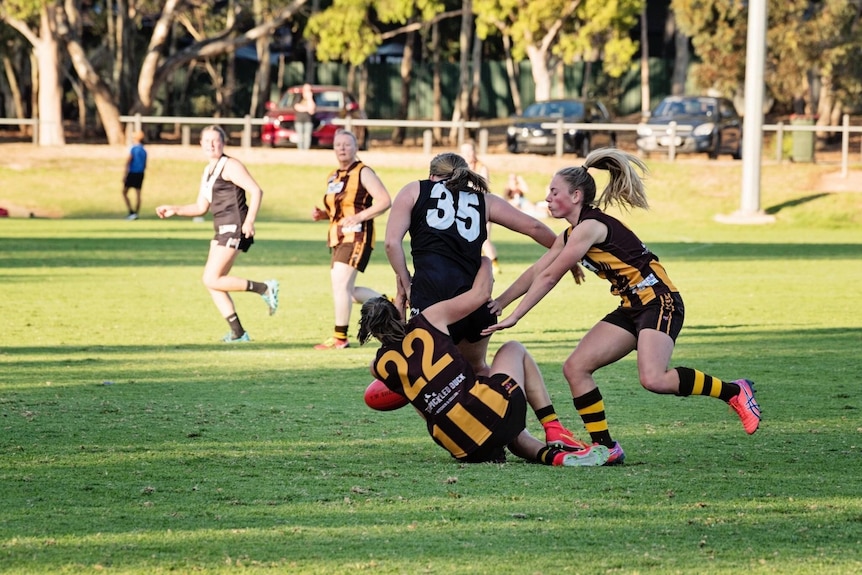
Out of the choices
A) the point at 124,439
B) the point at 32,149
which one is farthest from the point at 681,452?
the point at 32,149

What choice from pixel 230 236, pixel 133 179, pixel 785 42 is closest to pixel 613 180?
pixel 230 236

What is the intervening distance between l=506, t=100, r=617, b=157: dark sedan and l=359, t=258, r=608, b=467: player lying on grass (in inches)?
1261

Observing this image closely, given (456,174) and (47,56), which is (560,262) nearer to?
(456,174)

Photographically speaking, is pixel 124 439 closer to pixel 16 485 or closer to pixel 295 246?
pixel 16 485

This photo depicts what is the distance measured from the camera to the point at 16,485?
21.9 ft

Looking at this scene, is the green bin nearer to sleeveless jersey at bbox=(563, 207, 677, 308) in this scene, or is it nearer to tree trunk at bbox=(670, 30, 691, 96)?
tree trunk at bbox=(670, 30, 691, 96)

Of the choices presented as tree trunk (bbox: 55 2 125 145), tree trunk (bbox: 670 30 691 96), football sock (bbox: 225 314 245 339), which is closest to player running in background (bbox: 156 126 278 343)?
football sock (bbox: 225 314 245 339)

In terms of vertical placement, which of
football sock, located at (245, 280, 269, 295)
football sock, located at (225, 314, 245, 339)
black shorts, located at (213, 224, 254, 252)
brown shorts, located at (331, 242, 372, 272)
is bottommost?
football sock, located at (225, 314, 245, 339)

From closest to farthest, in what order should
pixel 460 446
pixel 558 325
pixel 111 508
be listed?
1. pixel 111 508
2. pixel 460 446
3. pixel 558 325

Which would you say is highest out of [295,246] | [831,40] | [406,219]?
[831,40]

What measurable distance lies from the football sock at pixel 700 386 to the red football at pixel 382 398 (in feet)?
4.98

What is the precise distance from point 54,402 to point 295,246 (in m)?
16.4

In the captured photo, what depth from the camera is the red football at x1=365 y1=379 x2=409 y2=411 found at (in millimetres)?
7441

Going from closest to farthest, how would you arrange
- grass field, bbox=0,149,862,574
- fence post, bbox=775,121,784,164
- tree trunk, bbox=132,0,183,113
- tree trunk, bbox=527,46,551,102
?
grass field, bbox=0,149,862,574 → fence post, bbox=775,121,784,164 → tree trunk, bbox=132,0,183,113 → tree trunk, bbox=527,46,551,102
